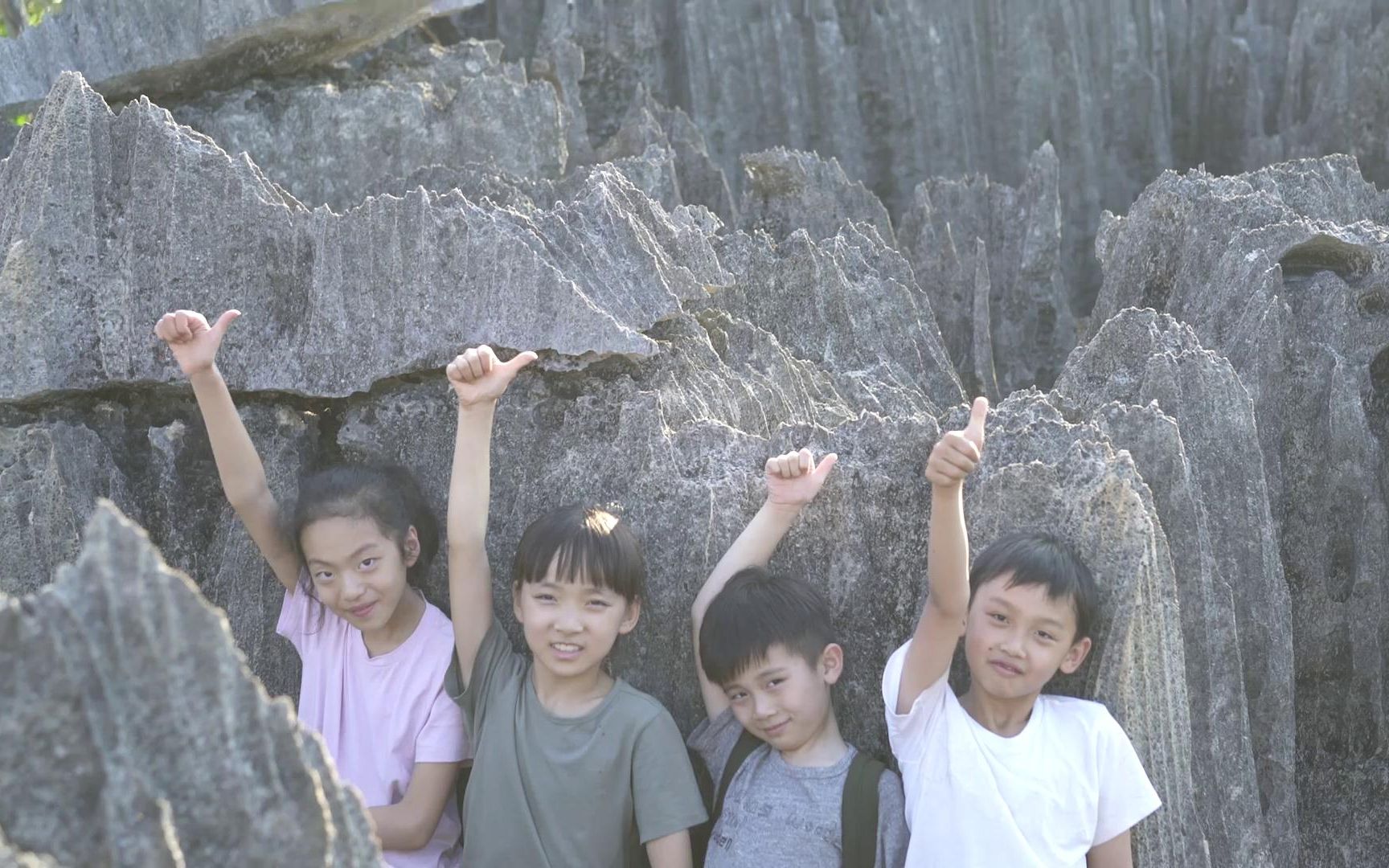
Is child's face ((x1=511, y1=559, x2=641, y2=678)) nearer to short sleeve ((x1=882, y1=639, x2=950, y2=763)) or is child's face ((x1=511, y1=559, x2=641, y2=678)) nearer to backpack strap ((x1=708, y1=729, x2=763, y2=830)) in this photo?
backpack strap ((x1=708, y1=729, x2=763, y2=830))

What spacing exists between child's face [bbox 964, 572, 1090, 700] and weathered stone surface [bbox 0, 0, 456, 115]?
3.76 meters

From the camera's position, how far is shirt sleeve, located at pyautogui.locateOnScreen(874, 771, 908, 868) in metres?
2.53

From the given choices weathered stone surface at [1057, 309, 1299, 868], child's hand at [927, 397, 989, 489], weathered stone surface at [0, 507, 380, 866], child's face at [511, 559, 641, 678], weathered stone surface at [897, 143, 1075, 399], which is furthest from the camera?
weathered stone surface at [897, 143, 1075, 399]

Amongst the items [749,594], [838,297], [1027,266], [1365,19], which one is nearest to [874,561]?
[749,594]

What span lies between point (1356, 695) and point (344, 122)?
384 centimetres

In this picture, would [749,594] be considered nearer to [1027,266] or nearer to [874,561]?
[874,561]

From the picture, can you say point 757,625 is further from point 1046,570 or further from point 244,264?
point 244,264

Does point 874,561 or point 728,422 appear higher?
point 728,422

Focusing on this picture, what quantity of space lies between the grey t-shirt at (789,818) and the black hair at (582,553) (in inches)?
16.0

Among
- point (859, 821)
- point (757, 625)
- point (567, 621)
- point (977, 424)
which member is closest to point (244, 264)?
point (567, 621)

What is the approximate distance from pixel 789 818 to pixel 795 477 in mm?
629

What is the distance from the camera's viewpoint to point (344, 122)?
17.3 feet

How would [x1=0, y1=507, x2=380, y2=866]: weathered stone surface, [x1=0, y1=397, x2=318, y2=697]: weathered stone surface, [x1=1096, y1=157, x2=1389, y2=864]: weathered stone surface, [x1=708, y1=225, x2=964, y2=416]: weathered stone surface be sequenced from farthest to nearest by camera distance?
[x1=708, y1=225, x2=964, y2=416]: weathered stone surface < [x1=1096, y1=157, x2=1389, y2=864]: weathered stone surface < [x1=0, y1=397, x2=318, y2=697]: weathered stone surface < [x1=0, y1=507, x2=380, y2=866]: weathered stone surface

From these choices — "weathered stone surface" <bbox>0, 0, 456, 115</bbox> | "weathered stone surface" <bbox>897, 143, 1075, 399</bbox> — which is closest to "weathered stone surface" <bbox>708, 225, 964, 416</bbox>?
Answer: "weathered stone surface" <bbox>897, 143, 1075, 399</bbox>
